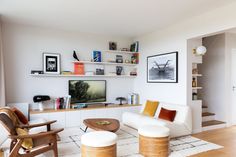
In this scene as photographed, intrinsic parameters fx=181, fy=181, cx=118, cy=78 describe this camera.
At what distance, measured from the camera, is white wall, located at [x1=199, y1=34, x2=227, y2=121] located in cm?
498

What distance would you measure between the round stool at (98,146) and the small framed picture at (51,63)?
274cm

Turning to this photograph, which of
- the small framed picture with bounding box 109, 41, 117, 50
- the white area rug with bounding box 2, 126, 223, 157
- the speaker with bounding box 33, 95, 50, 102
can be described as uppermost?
the small framed picture with bounding box 109, 41, 117, 50

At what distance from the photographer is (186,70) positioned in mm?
4105

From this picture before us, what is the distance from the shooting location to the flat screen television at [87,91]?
5.10m

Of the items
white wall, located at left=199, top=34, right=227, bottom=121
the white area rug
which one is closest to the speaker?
the white area rug

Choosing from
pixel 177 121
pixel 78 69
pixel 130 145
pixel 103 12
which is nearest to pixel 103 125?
pixel 130 145

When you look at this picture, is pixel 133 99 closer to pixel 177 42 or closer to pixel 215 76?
pixel 177 42

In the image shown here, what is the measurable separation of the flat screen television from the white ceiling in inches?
60.4

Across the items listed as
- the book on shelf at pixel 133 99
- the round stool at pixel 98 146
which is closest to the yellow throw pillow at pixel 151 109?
the book on shelf at pixel 133 99

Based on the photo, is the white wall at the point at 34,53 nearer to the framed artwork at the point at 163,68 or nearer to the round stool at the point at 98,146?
the framed artwork at the point at 163,68

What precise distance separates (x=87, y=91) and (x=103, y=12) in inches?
95.3

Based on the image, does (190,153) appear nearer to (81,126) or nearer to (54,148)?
(54,148)

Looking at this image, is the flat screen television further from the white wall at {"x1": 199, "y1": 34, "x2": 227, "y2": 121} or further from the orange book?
the white wall at {"x1": 199, "y1": 34, "x2": 227, "y2": 121}

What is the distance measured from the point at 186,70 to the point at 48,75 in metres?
3.45
